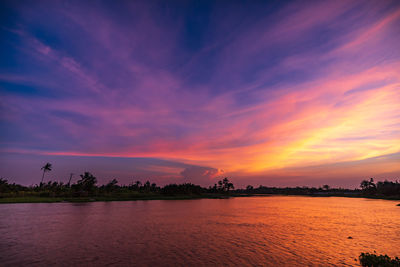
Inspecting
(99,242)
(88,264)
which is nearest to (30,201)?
(99,242)

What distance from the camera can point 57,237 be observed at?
101 ft

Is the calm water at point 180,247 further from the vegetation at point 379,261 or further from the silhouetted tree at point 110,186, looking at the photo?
the silhouetted tree at point 110,186

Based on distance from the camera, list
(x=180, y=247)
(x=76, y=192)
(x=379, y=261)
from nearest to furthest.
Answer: (x=379, y=261), (x=180, y=247), (x=76, y=192)

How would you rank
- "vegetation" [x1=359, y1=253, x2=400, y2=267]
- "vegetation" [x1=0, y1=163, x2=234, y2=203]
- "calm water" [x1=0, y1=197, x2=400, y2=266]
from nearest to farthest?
"vegetation" [x1=359, y1=253, x2=400, y2=267] < "calm water" [x1=0, y1=197, x2=400, y2=266] < "vegetation" [x1=0, y1=163, x2=234, y2=203]

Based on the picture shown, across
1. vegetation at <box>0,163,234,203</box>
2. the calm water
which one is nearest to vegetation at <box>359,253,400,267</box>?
the calm water

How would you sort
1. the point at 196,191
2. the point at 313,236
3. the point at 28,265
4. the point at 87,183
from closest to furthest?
the point at 28,265 → the point at 313,236 → the point at 87,183 → the point at 196,191

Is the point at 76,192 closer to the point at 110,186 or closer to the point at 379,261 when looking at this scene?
the point at 110,186

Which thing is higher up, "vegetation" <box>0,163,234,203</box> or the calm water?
"vegetation" <box>0,163,234,203</box>

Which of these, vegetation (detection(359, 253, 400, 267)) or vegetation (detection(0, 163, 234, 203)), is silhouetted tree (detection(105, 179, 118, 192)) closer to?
vegetation (detection(0, 163, 234, 203))

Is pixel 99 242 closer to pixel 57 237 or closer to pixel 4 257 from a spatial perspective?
pixel 57 237

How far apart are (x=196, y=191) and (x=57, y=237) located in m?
172

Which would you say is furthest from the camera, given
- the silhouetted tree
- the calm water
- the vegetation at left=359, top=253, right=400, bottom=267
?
the silhouetted tree

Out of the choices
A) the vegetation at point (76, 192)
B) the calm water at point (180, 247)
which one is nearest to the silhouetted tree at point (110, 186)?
the vegetation at point (76, 192)

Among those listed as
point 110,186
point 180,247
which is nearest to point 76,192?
point 110,186
